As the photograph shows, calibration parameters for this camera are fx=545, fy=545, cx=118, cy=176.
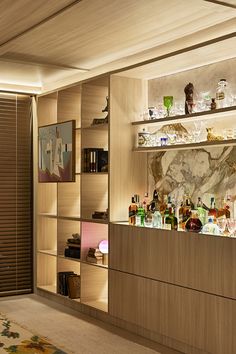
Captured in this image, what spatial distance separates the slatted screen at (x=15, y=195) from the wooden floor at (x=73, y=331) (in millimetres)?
536

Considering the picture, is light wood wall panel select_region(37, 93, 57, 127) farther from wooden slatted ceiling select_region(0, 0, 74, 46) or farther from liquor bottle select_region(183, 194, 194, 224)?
liquor bottle select_region(183, 194, 194, 224)

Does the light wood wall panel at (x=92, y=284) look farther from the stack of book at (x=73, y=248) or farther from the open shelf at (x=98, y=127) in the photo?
the open shelf at (x=98, y=127)

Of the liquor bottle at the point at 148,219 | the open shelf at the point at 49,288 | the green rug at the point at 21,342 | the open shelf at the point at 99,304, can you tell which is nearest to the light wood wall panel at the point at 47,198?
the open shelf at the point at 49,288

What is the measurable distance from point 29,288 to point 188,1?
4.26 metres

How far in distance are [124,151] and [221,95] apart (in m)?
1.22

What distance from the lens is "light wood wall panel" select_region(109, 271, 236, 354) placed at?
3.79m

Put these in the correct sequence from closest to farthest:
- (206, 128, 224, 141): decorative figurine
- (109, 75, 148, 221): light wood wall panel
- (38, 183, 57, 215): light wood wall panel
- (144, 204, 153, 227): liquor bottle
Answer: (206, 128, 224, 141): decorative figurine → (144, 204, 153, 227): liquor bottle → (109, 75, 148, 221): light wood wall panel → (38, 183, 57, 215): light wood wall panel

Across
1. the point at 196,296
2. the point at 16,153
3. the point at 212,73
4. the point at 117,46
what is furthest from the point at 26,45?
the point at 196,296

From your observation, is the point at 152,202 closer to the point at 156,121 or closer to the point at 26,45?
the point at 156,121

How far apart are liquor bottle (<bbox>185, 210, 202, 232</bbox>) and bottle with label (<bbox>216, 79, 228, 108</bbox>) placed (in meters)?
0.87

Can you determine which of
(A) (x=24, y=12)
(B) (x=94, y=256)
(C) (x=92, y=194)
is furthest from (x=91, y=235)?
(A) (x=24, y=12)

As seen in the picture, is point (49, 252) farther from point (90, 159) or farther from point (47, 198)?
point (90, 159)

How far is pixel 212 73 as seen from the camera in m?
4.53

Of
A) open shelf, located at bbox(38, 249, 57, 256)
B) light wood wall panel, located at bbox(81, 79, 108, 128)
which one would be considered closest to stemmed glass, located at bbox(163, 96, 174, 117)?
light wood wall panel, located at bbox(81, 79, 108, 128)
